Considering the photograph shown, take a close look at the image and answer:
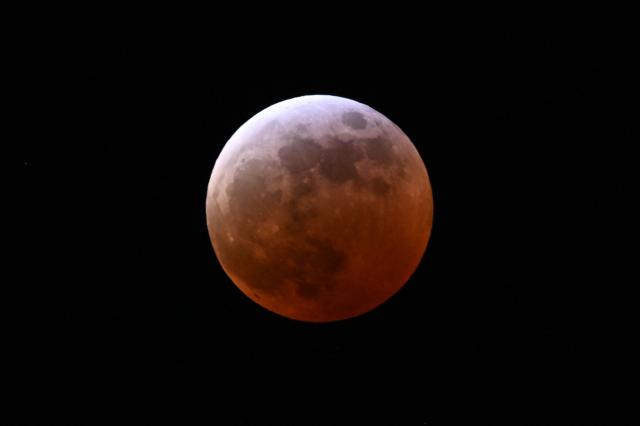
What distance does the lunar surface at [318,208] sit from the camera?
2811mm

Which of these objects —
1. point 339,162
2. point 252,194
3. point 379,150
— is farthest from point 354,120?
point 252,194

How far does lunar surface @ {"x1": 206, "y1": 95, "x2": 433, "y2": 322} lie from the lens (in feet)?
9.22

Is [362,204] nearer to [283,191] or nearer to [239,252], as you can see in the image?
[283,191]

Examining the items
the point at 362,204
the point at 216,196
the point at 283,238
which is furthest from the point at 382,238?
the point at 216,196

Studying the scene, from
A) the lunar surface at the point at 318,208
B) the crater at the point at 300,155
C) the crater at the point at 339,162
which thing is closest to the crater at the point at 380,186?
the lunar surface at the point at 318,208

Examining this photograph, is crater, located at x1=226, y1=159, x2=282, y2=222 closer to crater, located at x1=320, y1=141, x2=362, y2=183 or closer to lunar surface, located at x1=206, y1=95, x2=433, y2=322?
lunar surface, located at x1=206, y1=95, x2=433, y2=322

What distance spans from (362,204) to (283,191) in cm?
57

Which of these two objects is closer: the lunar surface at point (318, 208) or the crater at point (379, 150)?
the lunar surface at point (318, 208)

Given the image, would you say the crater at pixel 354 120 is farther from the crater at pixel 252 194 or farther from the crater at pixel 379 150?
the crater at pixel 252 194

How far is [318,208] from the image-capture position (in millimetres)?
2785

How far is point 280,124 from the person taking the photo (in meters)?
Answer: 3.05

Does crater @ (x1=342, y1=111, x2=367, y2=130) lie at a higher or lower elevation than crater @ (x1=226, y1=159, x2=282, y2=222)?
higher

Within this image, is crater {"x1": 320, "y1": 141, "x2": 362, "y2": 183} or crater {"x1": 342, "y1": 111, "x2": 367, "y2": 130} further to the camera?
crater {"x1": 342, "y1": 111, "x2": 367, "y2": 130}

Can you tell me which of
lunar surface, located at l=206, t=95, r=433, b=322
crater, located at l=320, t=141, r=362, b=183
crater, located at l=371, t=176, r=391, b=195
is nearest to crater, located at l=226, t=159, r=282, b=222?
lunar surface, located at l=206, t=95, r=433, b=322
